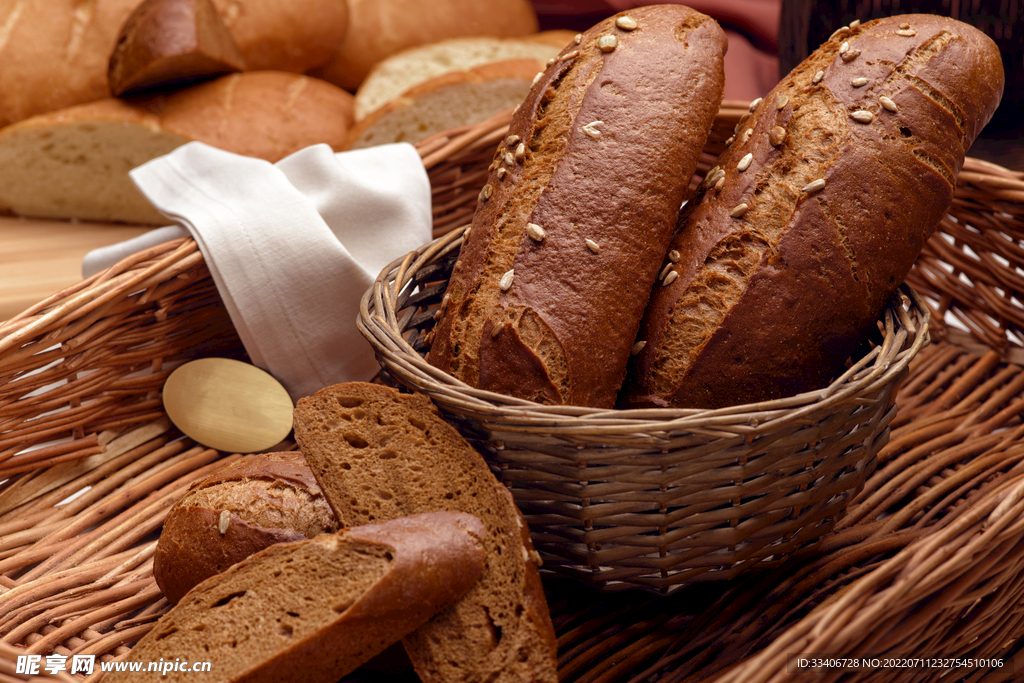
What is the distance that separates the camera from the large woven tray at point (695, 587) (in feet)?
2.89

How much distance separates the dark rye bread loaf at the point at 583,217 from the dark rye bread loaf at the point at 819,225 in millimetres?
72

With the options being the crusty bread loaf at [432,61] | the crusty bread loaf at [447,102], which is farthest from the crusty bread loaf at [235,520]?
the crusty bread loaf at [432,61]

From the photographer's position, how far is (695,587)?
1.08 meters

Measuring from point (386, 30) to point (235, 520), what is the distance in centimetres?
195

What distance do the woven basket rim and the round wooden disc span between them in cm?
40

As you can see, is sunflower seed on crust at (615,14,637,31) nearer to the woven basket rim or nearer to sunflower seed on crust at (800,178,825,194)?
sunflower seed on crust at (800,178,825,194)

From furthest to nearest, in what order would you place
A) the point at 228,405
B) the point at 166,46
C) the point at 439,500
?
1. the point at 166,46
2. the point at 228,405
3. the point at 439,500

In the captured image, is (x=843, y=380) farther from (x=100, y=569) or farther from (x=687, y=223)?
(x=100, y=569)

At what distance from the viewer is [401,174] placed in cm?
160

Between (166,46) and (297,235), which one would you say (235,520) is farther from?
(166,46)

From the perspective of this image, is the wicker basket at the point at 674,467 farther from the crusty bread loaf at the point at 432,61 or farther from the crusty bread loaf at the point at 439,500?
the crusty bread loaf at the point at 432,61

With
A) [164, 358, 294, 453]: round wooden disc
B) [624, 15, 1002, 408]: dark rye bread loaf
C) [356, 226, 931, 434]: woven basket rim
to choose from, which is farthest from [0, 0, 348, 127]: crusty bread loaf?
[624, 15, 1002, 408]: dark rye bread loaf

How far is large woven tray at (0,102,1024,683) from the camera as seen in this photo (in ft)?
2.89

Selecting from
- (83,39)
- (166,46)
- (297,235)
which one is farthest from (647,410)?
(83,39)
